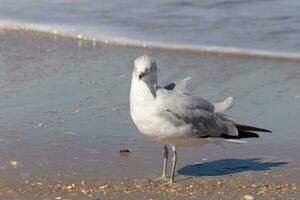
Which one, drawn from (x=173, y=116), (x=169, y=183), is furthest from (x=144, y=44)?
(x=169, y=183)

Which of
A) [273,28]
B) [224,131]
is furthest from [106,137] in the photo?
[273,28]

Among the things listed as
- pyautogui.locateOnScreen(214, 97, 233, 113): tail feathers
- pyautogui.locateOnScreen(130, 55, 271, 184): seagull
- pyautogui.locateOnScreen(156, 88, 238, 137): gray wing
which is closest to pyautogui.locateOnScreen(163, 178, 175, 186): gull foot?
pyautogui.locateOnScreen(130, 55, 271, 184): seagull

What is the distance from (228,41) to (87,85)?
2540 mm

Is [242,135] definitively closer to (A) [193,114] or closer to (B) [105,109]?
(A) [193,114]

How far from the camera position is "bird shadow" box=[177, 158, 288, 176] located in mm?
5566

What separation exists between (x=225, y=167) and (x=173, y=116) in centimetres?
57

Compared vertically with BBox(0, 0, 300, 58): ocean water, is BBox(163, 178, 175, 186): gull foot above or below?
below

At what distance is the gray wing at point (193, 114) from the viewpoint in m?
5.36

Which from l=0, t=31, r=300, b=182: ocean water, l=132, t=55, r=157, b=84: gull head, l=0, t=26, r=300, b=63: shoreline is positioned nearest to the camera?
l=132, t=55, r=157, b=84: gull head

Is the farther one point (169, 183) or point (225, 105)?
point (225, 105)

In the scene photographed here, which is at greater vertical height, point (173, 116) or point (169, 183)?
point (173, 116)

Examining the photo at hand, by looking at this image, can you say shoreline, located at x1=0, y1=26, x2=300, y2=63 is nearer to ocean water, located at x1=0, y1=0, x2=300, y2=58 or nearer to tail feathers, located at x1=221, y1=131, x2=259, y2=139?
ocean water, located at x1=0, y1=0, x2=300, y2=58

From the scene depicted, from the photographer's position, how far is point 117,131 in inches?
248

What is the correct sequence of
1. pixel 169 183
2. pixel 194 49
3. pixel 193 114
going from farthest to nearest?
pixel 194 49 < pixel 193 114 < pixel 169 183
